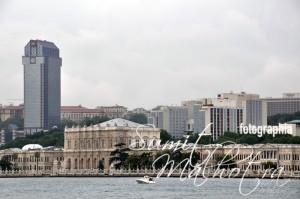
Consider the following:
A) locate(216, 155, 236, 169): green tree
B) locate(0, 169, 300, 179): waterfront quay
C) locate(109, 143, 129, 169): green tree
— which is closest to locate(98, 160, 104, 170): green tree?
locate(109, 143, 129, 169): green tree

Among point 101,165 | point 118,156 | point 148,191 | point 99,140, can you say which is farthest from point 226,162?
point 148,191

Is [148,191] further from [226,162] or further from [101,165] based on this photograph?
[101,165]

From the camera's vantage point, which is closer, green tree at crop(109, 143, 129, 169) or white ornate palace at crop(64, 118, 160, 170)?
green tree at crop(109, 143, 129, 169)

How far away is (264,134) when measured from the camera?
171375 millimetres

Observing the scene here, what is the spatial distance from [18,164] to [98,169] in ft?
75.5

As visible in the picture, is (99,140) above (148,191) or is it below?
above

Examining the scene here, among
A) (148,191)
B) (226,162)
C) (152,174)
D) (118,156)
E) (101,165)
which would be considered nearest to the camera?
(148,191)

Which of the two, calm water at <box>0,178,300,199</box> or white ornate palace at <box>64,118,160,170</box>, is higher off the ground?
white ornate palace at <box>64,118,160,170</box>

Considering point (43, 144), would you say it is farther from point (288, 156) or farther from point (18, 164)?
point (288, 156)

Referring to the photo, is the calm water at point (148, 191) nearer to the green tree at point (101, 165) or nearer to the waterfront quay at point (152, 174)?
the waterfront quay at point (152, 174)

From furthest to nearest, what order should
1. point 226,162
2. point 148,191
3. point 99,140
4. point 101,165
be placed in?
point 99,140, point 101,165, point 226,162, point 148,191

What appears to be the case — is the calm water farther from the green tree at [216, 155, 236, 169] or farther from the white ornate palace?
the white ornate palace

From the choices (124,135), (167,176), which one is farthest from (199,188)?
(124,135)

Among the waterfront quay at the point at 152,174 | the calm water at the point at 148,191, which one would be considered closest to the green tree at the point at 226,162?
the waterfront quay at the point at 152,174
